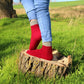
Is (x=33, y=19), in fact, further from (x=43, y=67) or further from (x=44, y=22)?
(x=43, y=67)

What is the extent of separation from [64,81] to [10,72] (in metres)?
0.92

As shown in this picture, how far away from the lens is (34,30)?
2264 millimetres

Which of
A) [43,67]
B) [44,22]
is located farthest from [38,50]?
[44,22]

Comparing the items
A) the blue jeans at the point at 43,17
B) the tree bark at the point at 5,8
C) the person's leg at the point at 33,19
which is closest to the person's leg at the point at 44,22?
the blue jeans at the point at 43,17

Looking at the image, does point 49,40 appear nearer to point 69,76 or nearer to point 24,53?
point 24,53

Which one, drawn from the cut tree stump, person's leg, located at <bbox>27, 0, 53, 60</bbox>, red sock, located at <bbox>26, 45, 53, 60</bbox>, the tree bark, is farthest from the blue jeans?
the tree bark

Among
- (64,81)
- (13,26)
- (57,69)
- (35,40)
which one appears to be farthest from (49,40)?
(13,26)

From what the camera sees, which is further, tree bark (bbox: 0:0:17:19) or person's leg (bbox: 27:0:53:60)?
tree bark (bbox: 0:0:17:19)

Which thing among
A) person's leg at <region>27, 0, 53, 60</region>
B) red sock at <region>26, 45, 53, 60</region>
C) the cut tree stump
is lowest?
the cut tree stump

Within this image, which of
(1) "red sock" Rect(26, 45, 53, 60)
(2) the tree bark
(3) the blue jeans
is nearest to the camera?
(3) the blue jeans

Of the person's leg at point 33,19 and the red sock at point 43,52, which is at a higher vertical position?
the person's leg at point 33,19

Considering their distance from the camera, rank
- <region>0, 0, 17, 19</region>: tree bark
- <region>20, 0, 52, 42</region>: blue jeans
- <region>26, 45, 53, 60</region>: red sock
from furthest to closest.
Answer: <region>0, 0, 17, 19</region>: tree bark, <region>26, 45, 53, 60</region>: red sock, <region>20, 0, 52, 42</region>: blue jeans

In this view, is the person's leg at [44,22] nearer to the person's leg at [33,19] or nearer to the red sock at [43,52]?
the red sock at [43,52]

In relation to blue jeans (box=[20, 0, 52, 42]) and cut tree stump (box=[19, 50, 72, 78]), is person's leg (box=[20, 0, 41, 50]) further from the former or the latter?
cut tree stump (box=[19, 50, 72, 78])
